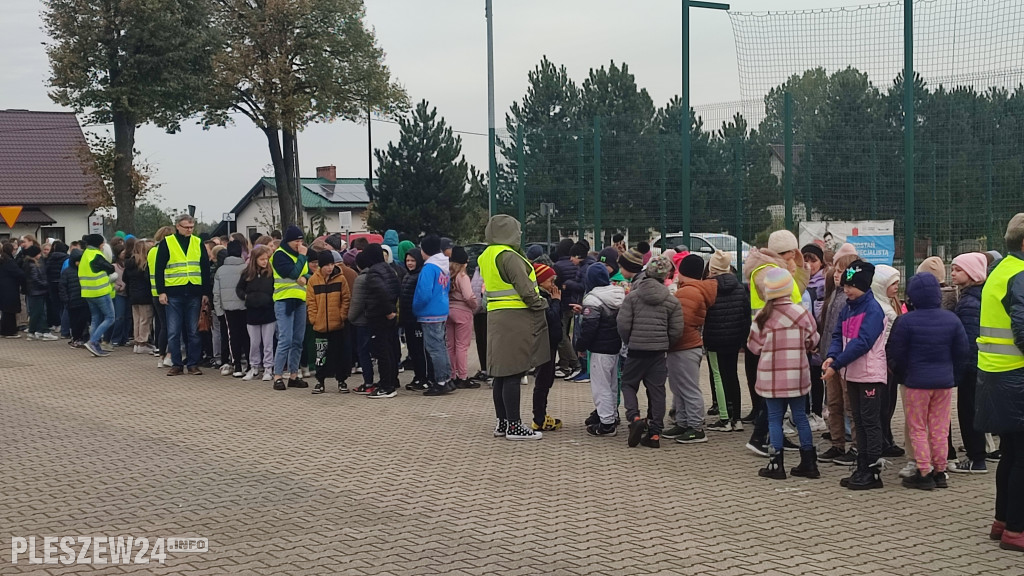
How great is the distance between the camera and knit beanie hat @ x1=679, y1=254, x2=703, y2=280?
32.1 feet

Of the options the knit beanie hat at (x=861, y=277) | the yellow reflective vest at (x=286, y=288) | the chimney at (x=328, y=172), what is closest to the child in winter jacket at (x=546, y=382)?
the knit beanie hat at (x=861, y=277)

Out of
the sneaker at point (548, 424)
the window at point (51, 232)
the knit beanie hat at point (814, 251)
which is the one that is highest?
the window at point (51, 232)

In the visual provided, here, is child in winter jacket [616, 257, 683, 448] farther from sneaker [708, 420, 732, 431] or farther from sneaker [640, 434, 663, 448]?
sneaker [708, 420, 732, 431]

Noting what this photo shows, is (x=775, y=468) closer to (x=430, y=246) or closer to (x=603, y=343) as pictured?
(x=603, y=343)

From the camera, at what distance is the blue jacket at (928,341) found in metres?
7.52

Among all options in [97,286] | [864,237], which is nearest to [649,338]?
[864,237]

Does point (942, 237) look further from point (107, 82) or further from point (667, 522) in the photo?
point (107, 82)

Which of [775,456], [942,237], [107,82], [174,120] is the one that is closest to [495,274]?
[775,456]

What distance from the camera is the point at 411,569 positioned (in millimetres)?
5840

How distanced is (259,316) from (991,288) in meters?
9.48

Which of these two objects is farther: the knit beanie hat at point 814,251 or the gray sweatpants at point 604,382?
the knit beanie hat at point 814,251

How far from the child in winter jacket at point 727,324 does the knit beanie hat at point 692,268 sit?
0.22 metres

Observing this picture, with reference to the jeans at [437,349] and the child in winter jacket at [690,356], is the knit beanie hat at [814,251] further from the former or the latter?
the jeans at [437,349]

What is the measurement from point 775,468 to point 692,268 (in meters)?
2.34
